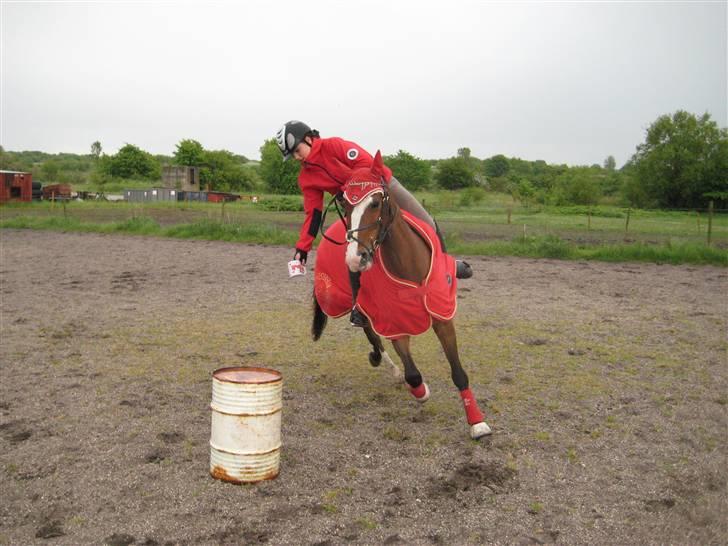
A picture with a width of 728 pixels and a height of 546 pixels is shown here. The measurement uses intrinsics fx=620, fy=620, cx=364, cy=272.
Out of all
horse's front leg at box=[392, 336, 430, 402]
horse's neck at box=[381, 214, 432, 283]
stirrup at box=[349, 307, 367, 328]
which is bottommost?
horse's front leg at box=[392, 336, 430, 402]

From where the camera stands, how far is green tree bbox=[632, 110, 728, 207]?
46125 millimetres

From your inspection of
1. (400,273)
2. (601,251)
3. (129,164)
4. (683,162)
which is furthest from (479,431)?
(129,164)

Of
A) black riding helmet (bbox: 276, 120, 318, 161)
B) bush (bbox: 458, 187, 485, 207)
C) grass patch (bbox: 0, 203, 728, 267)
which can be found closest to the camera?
black riding helmet (bbox: 276, 120, 318, 161)

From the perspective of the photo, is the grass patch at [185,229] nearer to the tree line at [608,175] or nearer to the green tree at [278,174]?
the tree line at [608,175]

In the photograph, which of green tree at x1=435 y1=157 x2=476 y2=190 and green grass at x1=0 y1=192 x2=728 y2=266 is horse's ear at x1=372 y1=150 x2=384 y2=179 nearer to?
green grass at x1=0 y1=192 x2=728 y2=266

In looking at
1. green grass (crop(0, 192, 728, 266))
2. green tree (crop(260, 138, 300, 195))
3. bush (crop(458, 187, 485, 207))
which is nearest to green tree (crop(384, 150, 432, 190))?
bush (crop(458, 187, 485, 207))

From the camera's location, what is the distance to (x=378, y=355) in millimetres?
6863

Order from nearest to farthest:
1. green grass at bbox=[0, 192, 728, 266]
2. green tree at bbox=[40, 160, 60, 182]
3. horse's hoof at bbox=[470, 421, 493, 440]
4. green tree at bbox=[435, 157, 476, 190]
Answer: horse's hoof at bbox=[470, 421, 493, 440] → green grass at bbox=[0, 192, 728, 266] → green tree at bbox=[435, 157, 476, 190] → green tree at bbox=[40, 160, 60, 182]

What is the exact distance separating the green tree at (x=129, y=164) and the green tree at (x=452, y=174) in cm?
3793

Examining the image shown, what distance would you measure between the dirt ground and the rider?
5.12ft

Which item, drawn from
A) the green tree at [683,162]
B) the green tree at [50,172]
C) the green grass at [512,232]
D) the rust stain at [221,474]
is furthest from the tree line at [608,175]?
the rust stain at [221,474]

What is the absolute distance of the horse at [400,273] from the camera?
4.71 m

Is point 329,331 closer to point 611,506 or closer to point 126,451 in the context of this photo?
point 126,451

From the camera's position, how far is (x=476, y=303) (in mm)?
11172
